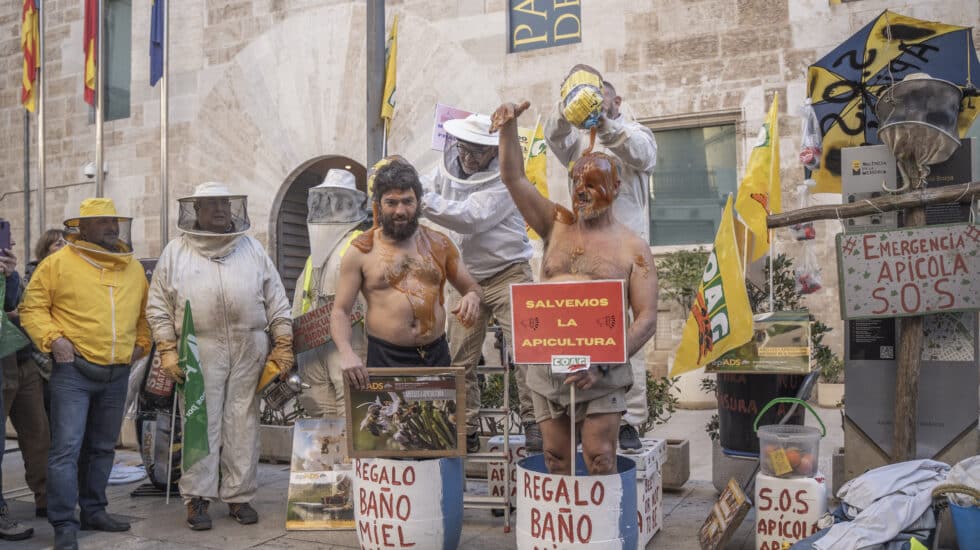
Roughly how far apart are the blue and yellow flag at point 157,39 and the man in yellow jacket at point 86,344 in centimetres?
782

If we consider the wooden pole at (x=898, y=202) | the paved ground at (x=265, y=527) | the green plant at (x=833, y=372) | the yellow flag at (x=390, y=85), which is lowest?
the paved ground at (x=265, y=527)

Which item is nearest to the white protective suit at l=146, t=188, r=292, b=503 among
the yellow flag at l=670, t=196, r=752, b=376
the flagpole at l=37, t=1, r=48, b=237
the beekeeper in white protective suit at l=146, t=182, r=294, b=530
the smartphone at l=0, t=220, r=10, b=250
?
the beekeeper in white protective suit at l=146, t=182, r=294, b=530

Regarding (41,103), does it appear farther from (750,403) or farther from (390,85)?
(750,403)

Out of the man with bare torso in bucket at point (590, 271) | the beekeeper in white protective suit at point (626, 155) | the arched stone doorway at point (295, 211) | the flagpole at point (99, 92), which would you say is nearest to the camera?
the man with bare torso in bucket at point (590, 271)

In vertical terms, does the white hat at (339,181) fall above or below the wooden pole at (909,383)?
above

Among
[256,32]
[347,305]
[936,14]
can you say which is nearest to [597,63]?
[936,14]

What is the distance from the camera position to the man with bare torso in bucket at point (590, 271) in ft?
12.0

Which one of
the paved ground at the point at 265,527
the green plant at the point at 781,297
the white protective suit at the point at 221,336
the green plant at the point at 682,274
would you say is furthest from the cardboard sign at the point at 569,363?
the green plant at the point at 682,274

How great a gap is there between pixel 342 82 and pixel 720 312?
900 cm

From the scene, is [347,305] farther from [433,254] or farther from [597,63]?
[597,63]

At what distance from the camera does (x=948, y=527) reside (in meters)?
4.31

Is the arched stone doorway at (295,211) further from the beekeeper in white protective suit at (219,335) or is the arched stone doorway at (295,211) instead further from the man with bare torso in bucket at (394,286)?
the man with bare torso in bucket at (394,286)

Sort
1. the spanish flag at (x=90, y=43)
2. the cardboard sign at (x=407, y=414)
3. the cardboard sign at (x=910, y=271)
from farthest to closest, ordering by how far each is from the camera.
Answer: the spanish flag at (x=90, y=43) < the cardboard sign at (x=910, y=271) < the cardboard sign at (x=407, y=414)

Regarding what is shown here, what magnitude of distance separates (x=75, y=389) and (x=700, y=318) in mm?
3672
